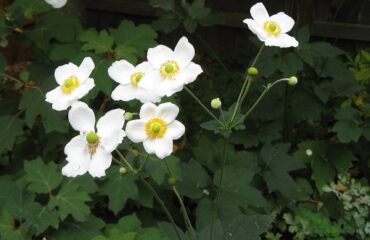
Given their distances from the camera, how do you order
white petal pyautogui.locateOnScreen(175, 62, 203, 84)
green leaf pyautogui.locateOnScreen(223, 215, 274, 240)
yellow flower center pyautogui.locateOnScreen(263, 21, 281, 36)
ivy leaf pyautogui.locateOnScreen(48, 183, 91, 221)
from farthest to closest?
ivy leaf pyautogui.locateOnScreen(48, 183, 91, 221)
green leaf pyautogui.locateOnScreen(223, 215, 274, 240)
yellow flower center pyautogui.locateOnScreen(263, 21, 281, 36)
white petal pyautogui.locateOnScreen(175, 62, 203, 84)

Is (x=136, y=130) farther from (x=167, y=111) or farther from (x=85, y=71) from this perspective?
(x=85, y=71)

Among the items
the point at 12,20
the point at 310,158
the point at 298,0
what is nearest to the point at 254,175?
the point at 310,158

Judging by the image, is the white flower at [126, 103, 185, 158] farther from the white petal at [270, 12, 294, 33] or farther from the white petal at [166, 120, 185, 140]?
the white petal at [270, 12, 294, 33]

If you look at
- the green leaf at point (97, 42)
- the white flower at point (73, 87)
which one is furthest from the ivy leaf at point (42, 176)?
the white flower at point (73, 87)

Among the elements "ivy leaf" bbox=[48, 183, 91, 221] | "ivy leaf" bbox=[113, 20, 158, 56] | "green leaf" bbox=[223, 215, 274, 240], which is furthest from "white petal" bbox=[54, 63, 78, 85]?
"ivy leaf" bbox=[113, 20, 158, 56]

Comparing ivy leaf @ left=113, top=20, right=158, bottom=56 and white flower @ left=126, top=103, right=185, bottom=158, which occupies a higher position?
white flower @ left=126, top=103, right=185, bottom=158
